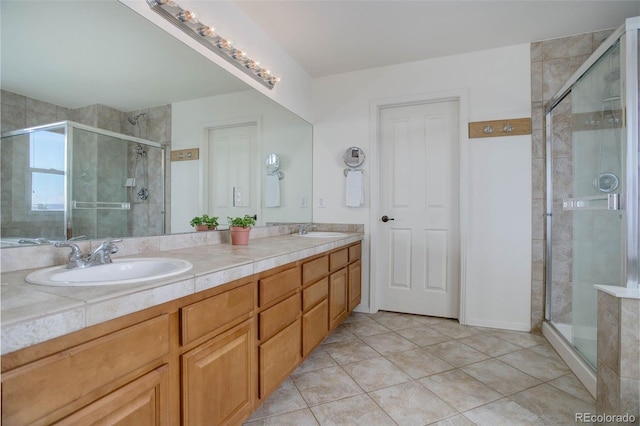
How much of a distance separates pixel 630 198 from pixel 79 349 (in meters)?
2.13

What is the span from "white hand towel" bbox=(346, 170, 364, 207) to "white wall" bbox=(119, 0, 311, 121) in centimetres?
75

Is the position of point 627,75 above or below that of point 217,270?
above

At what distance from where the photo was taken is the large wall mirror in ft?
3.23

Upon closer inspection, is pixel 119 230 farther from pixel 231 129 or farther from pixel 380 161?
pixel 380 161

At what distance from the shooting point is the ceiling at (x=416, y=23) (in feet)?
6.72

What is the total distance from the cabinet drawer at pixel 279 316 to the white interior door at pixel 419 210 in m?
1.47

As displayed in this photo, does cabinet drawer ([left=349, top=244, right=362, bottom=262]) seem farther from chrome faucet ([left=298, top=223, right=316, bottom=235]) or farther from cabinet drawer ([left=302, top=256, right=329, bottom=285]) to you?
cabinet drawer ([left=302, top=256, right=329, bottom=285])

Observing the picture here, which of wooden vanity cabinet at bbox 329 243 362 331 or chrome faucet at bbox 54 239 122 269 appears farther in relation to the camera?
wooden vanity cabinet at bbox 329 243 362 331

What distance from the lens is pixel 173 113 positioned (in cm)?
160

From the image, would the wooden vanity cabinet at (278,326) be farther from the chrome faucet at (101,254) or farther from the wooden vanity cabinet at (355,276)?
the wooden vanity cabinet at (355,276)

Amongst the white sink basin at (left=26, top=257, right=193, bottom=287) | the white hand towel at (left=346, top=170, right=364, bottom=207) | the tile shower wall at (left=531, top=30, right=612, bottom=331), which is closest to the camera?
the white sink basin at (left=26, top=257, right=193, bottom=287)

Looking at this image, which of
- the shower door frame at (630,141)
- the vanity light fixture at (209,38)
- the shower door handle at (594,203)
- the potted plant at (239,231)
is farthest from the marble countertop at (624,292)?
the vanity light fixture at (209,38)

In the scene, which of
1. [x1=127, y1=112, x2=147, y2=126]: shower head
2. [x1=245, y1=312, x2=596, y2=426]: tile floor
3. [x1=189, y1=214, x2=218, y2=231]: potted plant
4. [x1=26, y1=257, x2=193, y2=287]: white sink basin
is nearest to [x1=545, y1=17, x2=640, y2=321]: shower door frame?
[x1=245, y1=312, x2=596, y2=426]: tile floor

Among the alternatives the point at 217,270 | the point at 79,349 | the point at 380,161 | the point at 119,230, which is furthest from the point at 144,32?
the point at 380,161
